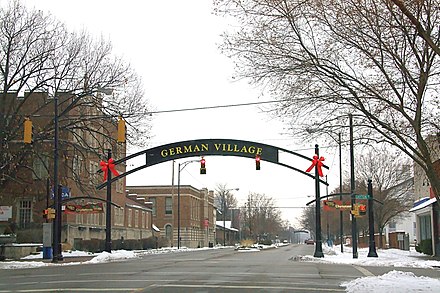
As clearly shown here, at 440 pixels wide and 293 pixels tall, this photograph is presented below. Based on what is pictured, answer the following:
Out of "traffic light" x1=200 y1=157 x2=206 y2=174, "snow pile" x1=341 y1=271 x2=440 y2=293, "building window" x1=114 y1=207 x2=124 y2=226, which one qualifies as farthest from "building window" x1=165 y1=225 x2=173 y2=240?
"snow pile" x1=341 y1=271 x2=440 y2=293

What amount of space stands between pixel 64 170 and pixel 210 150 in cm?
1415

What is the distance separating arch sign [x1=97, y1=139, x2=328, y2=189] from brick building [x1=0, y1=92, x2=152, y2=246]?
140 inches

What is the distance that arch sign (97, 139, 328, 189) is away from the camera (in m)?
39.3

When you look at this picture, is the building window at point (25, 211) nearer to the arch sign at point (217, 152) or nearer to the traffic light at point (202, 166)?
the arch sign at point (217, 152)

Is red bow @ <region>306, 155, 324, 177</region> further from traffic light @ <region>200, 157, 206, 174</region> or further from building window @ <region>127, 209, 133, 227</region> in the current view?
building window @ <region>127, 209, 133, 227</region>

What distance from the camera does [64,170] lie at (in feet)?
158

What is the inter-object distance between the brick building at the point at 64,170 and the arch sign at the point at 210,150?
355cm

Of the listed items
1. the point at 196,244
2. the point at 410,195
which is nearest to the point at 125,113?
the point at 410,195

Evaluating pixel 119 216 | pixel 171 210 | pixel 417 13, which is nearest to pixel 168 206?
pixel 171 210

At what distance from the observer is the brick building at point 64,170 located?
41.9 metres

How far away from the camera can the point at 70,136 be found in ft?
167

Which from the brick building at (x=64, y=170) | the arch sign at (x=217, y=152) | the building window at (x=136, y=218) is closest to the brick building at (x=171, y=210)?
the building window at (x=136, y=218)

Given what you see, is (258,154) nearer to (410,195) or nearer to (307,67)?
(307,67)

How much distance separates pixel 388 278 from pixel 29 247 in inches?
1159
